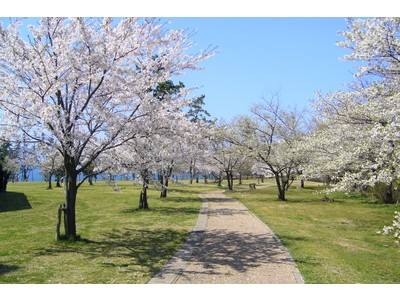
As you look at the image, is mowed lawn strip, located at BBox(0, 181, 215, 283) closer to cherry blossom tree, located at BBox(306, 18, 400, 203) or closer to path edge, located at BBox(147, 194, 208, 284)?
path edge, located at BBox(147, 194, 208, 284)

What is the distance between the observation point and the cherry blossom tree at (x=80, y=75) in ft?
29.2

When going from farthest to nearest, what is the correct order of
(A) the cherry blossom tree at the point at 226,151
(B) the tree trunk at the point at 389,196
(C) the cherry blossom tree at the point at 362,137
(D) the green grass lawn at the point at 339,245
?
(A) the cherry blossom tree at the point at 226,151 → (B) the tree trunk at the point at 389,196 → (C) the cherry blossom tree at the point at 362,137 → (D) the green grass lawn at the point at 339,245

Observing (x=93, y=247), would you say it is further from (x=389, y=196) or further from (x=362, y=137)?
(x=389, y=196)

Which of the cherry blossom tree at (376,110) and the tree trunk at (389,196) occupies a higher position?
the cherry blossom tree at (376,110)

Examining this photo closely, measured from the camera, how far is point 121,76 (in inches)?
382

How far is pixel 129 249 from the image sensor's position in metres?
9.45

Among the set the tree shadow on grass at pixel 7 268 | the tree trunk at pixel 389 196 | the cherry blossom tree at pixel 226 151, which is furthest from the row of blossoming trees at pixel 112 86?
the cherry blossom tree at pixel 226 151

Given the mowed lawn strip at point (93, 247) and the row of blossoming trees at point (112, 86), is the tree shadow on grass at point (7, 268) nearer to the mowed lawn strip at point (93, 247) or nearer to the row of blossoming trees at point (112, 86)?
the mowed lawn strip at point (93, 247)

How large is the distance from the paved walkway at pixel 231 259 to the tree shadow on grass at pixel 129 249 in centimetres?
47

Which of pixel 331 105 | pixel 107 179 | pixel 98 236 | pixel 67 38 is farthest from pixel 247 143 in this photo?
pixel 67 38

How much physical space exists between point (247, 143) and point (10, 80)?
2102cm

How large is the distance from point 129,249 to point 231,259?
11.0ft

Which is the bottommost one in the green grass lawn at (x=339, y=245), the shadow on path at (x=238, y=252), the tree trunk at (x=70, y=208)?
the green grass lawn at (x=339, y=245)

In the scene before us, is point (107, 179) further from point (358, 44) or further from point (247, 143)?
point (247, 143)
